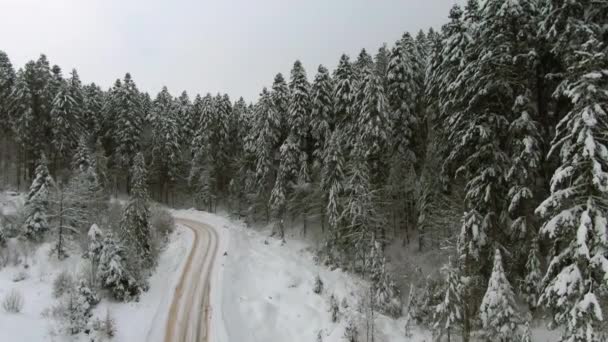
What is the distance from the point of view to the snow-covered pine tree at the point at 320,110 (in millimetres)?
35344

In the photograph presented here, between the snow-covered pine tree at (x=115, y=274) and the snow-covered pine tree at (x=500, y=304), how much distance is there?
17.3m

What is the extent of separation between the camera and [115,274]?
18969 millimetres

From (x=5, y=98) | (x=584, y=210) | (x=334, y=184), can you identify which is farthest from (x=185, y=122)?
(x=584, y=210)

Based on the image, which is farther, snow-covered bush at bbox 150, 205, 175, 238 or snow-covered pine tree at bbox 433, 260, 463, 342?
snow-covered bush at bbox 150, 205, 175, 238

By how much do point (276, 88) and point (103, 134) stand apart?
103 feet

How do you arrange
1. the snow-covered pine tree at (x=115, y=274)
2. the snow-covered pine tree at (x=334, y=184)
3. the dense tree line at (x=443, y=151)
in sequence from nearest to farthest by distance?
1. the dense tree line at (x=443, y=151)
2. the snow-covered pine tree at (x=115, y=274)
3. the snow-covered pine tree at (x=334, y=184)

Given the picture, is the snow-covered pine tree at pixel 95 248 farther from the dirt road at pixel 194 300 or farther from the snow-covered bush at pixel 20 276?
the dirt road at pixel 194 300

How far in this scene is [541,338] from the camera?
16375mm

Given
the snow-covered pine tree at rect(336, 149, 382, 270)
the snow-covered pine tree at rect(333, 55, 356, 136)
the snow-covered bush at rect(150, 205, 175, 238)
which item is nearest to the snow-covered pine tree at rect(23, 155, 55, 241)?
the snow-covered bush at rect(150, 205, 175, 238)

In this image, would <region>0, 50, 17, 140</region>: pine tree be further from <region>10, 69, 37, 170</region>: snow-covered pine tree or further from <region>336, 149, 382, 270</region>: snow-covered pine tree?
<region>336, 149, 382, 270</region>: snow-covered pine tree

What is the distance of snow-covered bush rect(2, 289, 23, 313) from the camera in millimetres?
14828

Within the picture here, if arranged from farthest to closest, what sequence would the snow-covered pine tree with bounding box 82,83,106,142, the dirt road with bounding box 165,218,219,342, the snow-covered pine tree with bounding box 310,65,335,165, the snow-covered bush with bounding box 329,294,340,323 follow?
the snow-covered pine tree with bounding box 82,83,106,142 → the snow-covered pine tree with bounding box 310,65,335,165 → the snow-covered bush with bounding box 329,294,340,323 → the dirt road with bounding box 165,218,219,342

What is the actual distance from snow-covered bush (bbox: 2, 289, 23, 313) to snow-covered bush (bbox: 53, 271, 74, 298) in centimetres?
160

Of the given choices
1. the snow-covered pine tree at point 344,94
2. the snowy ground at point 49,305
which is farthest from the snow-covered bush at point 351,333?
the snow-covered pine tree at point 344,94
